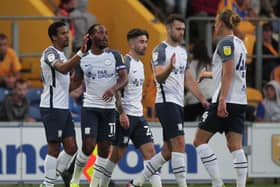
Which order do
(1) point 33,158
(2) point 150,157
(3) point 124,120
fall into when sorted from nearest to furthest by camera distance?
1. (3) point 124,120
2. (2) point 150,157
3. (1) point 33,158

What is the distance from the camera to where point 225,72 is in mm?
16422

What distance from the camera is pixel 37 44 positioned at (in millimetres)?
23469

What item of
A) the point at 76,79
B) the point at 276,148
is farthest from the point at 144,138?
the point at 276,148

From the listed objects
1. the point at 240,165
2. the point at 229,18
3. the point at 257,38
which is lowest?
the point at 240,165

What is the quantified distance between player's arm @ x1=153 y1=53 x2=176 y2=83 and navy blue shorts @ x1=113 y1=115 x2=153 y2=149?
86 centimetres

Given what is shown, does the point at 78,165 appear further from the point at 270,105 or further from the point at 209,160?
the point at 270,105

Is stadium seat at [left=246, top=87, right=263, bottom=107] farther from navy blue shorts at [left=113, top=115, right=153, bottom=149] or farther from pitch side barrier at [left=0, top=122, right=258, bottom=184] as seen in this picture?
navy blue shorts at [left=113, top=115, right=153, bottom=149]

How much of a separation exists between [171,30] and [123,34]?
267 inches

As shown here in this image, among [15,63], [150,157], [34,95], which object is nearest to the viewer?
[150,157]

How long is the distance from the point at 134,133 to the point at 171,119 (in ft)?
2.37

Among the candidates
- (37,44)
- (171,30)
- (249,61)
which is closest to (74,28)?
(37,44)

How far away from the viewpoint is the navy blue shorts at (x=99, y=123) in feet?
56.2

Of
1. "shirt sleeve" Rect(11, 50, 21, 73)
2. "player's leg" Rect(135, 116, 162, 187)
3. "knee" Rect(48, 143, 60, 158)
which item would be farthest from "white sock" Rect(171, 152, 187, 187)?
"shirt sleeve" Rect(11, 50, 21, 73)

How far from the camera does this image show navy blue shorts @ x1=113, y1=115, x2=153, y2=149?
56.9 feet
